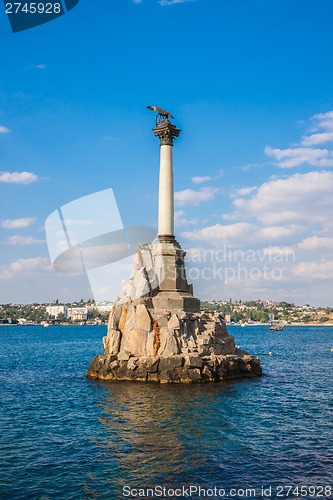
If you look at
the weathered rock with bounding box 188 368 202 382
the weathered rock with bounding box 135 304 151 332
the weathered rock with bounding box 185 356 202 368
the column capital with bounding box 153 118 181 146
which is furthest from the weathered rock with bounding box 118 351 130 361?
the column capital with bounding box 153 118 181 146

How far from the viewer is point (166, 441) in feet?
68.3

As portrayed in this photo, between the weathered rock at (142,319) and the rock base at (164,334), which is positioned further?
the weathered rock at (142,319)

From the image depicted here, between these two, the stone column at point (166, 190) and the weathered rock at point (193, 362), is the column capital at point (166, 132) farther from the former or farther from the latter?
the weathered rock at point (193, 362)

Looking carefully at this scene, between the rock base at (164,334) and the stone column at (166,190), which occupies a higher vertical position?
the stone column at (166,190)

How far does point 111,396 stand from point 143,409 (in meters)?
4.66

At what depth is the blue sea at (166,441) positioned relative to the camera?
16.0 m

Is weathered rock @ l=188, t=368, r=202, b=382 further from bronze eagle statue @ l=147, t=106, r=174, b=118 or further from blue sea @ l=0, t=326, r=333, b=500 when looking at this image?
bronze eagle statue @ l=147, t=106, r=174, b=118

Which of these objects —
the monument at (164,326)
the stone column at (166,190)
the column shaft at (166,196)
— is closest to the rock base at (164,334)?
the monument at (164,326)

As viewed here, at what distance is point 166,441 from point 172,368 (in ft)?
46.6

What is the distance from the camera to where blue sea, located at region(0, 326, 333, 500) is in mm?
15953

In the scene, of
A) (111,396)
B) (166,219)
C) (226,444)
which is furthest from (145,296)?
(226,444)

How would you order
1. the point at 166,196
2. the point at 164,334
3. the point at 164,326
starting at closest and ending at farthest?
the point at 164,334 → the point at 164,326 → the point at 166,196

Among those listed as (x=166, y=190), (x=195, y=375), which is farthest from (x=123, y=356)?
(x=166, y=190)

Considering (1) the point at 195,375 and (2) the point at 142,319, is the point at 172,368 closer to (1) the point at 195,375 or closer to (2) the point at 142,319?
(1) the point at 195,375
